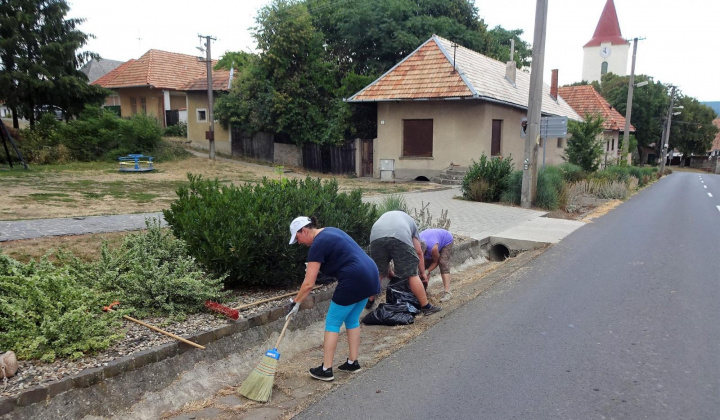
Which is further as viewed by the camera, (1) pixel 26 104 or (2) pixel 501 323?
(1) pixel 26 104

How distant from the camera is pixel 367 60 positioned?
2527 centimetres

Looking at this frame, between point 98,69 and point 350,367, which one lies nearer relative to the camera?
point 350,367

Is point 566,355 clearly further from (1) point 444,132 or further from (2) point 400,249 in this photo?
(1) point 444,132

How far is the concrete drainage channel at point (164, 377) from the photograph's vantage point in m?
3.25

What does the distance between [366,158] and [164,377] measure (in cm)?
2024

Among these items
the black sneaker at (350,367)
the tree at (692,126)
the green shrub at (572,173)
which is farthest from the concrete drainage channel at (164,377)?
the tree at (692,126)

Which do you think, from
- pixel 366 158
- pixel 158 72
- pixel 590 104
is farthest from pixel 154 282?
pixel 590 104

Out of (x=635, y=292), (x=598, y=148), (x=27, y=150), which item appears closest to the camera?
(x=635, y=292)

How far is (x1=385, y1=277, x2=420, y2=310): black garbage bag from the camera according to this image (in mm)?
6043

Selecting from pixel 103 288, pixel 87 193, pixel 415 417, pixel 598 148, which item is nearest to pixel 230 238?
pixel 103 288

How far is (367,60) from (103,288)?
22.2m

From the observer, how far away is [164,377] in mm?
3914

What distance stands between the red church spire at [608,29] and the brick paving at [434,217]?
68.1 m

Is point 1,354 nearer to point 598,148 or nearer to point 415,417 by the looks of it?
point 415,417
